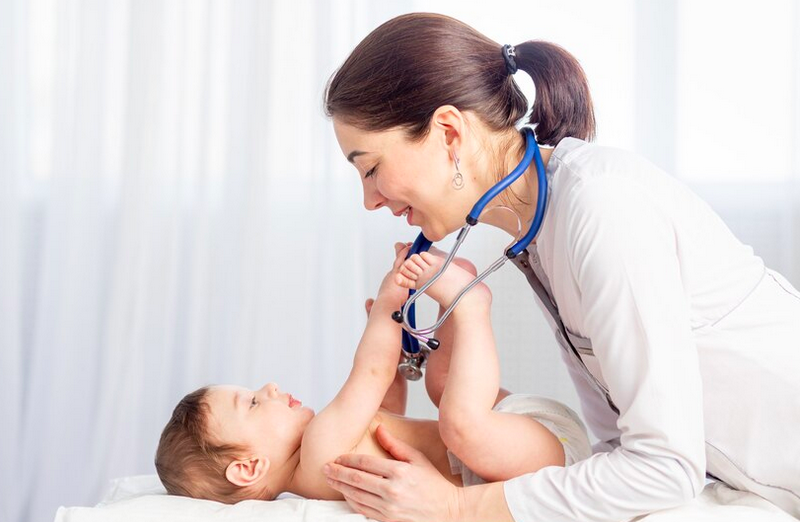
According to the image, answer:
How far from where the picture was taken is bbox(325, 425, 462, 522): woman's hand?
1.23 metres

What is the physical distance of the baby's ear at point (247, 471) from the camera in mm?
1460

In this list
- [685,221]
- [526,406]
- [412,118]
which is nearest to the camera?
[685,221]

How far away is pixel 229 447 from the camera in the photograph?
1.48 meters

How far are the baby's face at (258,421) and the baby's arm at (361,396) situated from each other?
75 mm

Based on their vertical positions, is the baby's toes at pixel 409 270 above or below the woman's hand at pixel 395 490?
above

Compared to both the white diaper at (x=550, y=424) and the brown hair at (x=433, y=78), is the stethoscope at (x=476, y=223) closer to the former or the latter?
the brown hair at (x=433, y=78)

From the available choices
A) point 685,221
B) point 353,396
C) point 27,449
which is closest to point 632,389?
point 685,221

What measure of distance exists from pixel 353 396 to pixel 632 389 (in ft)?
1.64

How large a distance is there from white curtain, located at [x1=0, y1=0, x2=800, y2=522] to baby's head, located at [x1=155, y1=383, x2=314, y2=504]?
1.13 metres

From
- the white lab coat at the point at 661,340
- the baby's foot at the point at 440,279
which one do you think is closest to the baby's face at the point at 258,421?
the baby's foot at the point at 440,279

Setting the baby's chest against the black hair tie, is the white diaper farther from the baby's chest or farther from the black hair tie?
the black hair tie

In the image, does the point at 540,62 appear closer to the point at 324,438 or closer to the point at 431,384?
the point at 431,384

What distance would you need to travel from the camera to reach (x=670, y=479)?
116cm

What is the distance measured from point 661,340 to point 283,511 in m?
0.63
